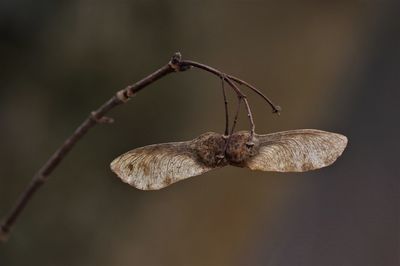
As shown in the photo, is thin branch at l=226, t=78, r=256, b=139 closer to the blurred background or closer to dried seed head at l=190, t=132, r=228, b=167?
dried seed head at l=190, t=132, r=228, b=167

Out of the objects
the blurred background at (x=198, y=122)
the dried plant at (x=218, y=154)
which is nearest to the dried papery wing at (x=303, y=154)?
the dried plant at (x=218, y=154)

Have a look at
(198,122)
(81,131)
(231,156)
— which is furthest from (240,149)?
(198,122)

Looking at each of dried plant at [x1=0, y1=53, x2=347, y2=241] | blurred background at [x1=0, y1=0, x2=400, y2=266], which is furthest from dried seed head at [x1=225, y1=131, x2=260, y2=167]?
blurred background at [x1=0, y1=0, x2=400, y2=266]

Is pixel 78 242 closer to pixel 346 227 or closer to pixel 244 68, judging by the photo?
pixel 244 68

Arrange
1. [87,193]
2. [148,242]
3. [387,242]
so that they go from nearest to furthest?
1. [87,193]
2. [148,242]
3. [387,242]

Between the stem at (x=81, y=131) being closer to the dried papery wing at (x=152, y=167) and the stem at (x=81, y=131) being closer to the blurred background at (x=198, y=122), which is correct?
the dried papery wing at (x=152, y=167)

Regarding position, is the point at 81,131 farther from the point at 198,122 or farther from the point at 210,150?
the point at 198,122

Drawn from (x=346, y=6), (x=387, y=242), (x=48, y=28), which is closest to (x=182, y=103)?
(x=48, y=28)
